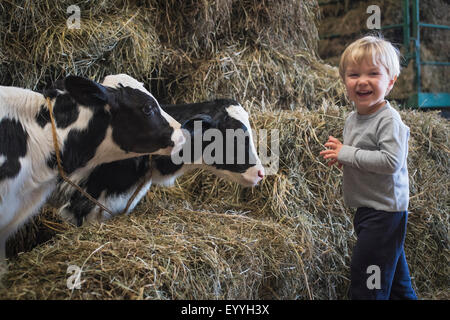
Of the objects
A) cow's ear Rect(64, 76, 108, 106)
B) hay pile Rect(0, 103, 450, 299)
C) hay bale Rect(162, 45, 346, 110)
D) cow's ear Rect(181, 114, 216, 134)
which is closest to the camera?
hay pile Rect(0, 103, 450, 299)

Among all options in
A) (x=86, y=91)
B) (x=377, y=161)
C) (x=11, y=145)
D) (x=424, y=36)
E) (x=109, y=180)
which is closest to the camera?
(x=377, y=161)

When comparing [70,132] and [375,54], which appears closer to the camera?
[375,54]

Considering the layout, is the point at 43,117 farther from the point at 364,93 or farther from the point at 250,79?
the point at 250,79

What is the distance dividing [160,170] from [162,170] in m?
0.01

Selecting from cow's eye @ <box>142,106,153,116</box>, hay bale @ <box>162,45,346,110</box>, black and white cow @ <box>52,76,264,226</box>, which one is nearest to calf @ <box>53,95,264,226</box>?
black and white cow @ <box>52,76,264,226</box>

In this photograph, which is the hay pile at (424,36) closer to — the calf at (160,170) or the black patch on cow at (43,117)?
the calf at (160,170)

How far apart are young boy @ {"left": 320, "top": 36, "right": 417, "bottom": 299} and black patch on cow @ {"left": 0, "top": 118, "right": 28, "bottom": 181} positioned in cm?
149

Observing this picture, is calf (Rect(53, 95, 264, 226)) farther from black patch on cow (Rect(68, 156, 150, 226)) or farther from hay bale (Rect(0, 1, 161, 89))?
hay bale (Rect(0, 1, 161, 89))

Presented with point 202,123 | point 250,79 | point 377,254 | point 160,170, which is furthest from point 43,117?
point 250,79

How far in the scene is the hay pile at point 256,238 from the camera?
180 cm

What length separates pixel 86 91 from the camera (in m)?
2.36

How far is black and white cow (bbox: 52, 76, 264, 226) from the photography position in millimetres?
2717

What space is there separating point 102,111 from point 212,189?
3.49ft

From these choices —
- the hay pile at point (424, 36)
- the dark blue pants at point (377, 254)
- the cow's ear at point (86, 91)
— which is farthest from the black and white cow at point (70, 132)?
the hay pile at point (424, 36)
